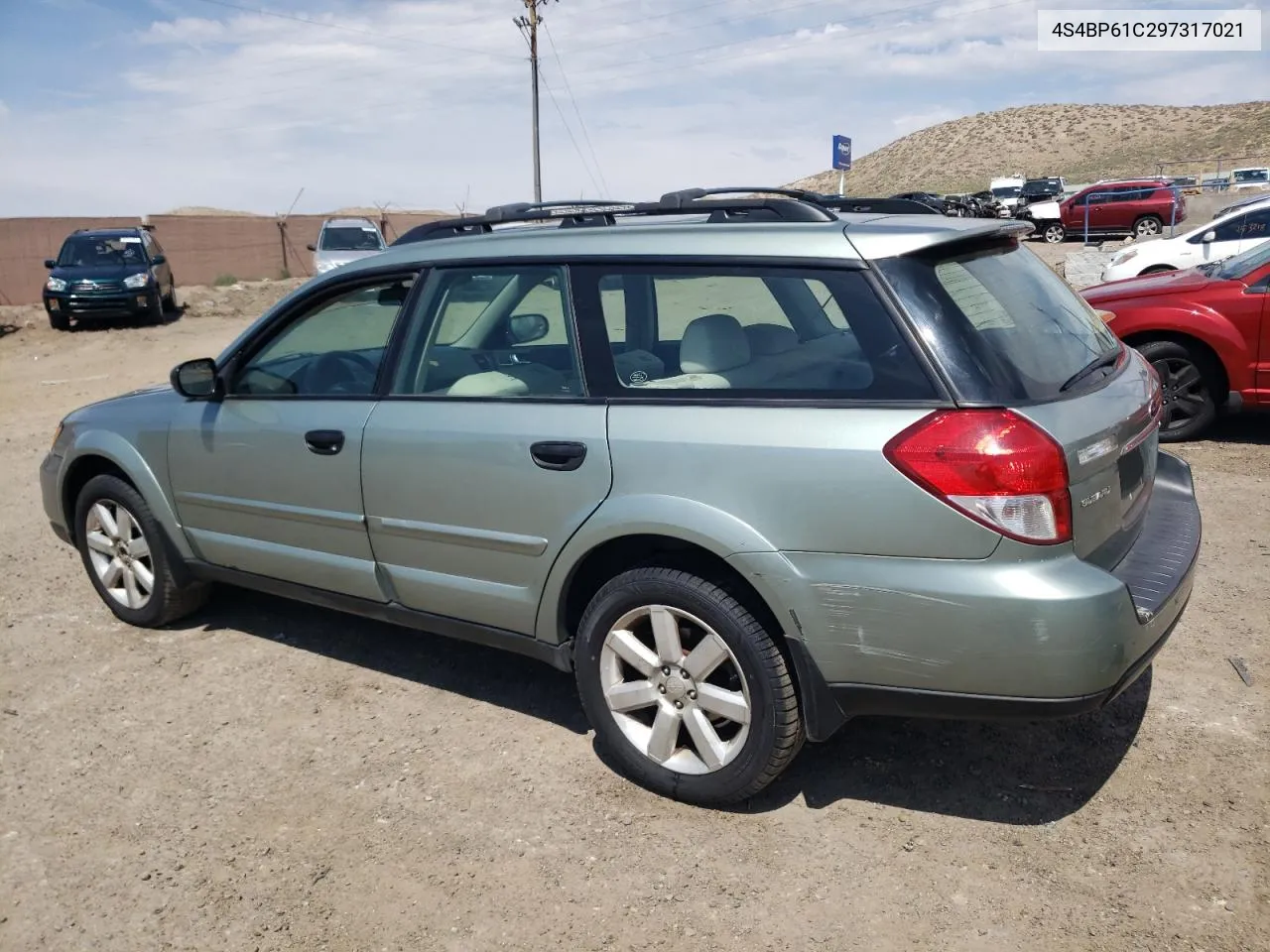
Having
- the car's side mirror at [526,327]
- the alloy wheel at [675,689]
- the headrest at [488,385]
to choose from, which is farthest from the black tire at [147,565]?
the alloy wheel at [675,689]

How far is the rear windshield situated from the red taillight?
10cm

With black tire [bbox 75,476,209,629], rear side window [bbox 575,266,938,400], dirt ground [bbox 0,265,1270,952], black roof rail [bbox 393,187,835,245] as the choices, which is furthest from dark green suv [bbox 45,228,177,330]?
rear side window [bbox 575,266,938,400]

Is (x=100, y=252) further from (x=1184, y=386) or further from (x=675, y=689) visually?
(x=675, y=689)

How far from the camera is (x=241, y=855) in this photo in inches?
128

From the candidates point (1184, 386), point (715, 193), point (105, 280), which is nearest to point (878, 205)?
point (715, 193)

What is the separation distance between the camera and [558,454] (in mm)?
3396

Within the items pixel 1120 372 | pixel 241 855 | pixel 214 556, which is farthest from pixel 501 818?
pixel 1120 372

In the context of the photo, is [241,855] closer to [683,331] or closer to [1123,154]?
[683,331]

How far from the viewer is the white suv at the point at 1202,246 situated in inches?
550

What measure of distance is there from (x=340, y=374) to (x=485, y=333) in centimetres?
64

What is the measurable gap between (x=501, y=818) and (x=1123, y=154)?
90.5m

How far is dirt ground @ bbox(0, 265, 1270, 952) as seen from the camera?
9.43 feet

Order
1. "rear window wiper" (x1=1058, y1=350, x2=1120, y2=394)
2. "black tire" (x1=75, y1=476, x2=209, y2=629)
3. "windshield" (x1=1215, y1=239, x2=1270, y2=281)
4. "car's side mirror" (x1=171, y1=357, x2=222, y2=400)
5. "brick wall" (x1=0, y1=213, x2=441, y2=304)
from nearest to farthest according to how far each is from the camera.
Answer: "rear window wiper" (x1=1058, y1=350, x2=1120, y2=394) < "car's side mirror" (x1=171, y1=357, x2=222, y2=400) < "black tire" (x1=75, y1=476, x2=209, y2=629) < "windshield" (x1=1215, y1=239, x2=1270, y2=281) < "brick wall" (x1=0, y1=213, x2=441, y2=304)

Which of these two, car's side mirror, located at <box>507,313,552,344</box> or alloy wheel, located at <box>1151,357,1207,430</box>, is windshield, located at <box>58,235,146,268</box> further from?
car's side mirror, located at <box>507,313,552,344</box>
